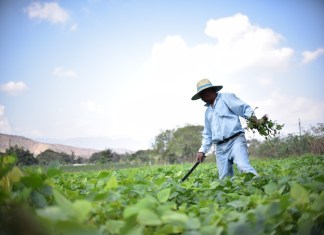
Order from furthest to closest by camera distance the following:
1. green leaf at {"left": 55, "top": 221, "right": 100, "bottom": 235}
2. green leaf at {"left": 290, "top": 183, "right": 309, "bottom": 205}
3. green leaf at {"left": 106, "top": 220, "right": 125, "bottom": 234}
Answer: green leaf at {"left": 290, "top": 183, "right": 309, "bottom": 205} < green leaf at {"left": 106, "top": 220, "right": 125, "bottom": 234} < green leaf at {"left": 55, "top": 221, "right": 100, "bottom": 235}

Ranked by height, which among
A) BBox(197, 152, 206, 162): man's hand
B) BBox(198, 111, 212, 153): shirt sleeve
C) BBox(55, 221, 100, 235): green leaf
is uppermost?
BBox(198, 111, 212, 153): shirt sleeve

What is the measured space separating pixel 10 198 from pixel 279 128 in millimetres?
4119

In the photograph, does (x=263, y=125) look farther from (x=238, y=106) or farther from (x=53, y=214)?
(x=53, y=214)

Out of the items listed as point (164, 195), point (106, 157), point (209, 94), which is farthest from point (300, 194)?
point (106, 157)

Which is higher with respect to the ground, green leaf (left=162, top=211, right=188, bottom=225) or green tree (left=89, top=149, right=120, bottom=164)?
green leaf (left=162, top=211, right=188, bottom=225)

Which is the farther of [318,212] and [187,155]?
[187,155]

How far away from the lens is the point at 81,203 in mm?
948

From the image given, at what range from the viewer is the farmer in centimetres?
405

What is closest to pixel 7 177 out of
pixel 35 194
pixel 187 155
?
pixel 35 194

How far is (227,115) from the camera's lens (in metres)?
4.16

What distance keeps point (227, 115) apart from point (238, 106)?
0.65ft

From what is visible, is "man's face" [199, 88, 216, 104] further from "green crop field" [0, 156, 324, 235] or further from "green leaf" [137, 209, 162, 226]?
"green leaf" [137, 209, 162, 226]

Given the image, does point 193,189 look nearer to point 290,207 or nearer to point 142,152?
point 290,207

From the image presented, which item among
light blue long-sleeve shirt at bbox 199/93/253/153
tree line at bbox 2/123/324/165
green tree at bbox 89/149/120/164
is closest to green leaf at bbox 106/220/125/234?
light blue long-sleeve shirt at bbox 199/93/253/153
